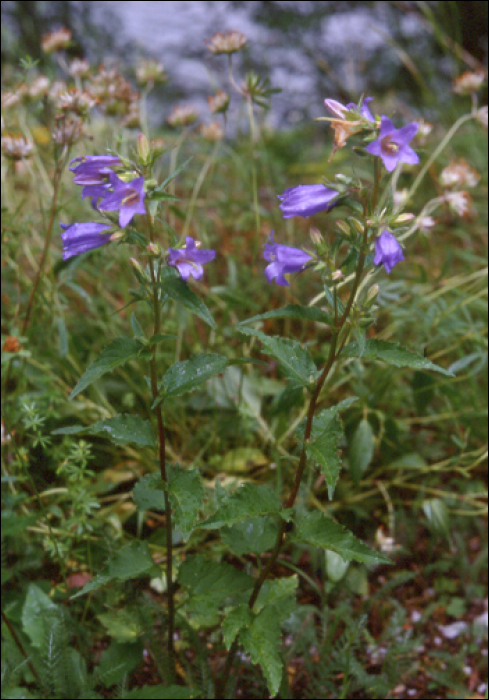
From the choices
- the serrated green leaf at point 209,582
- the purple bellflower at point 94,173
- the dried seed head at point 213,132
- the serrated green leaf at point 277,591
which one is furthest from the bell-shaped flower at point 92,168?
the dried seed head at point 213,132

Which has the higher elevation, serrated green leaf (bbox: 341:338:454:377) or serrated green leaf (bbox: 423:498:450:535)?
serrated green leaf (bbox: 341:338:454:377)

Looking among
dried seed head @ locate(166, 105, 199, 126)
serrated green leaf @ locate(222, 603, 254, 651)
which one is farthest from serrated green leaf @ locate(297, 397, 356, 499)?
dried seed head @ locate(166, 105, 199, 126)

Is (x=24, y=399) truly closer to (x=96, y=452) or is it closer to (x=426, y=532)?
(x=96, y=452)

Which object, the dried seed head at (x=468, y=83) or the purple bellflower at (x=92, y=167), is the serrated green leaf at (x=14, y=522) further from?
the dried seed head at (x=468, y=83)

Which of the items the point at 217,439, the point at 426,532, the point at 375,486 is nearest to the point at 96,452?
the point at 217,439

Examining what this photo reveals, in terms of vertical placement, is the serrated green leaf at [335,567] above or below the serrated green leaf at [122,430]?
below

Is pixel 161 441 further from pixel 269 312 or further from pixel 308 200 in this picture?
pixel 308 200

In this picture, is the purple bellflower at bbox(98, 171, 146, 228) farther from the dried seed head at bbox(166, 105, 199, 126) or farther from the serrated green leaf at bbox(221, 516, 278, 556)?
the dried seed head at bbox(166, 105, 199, 126)
